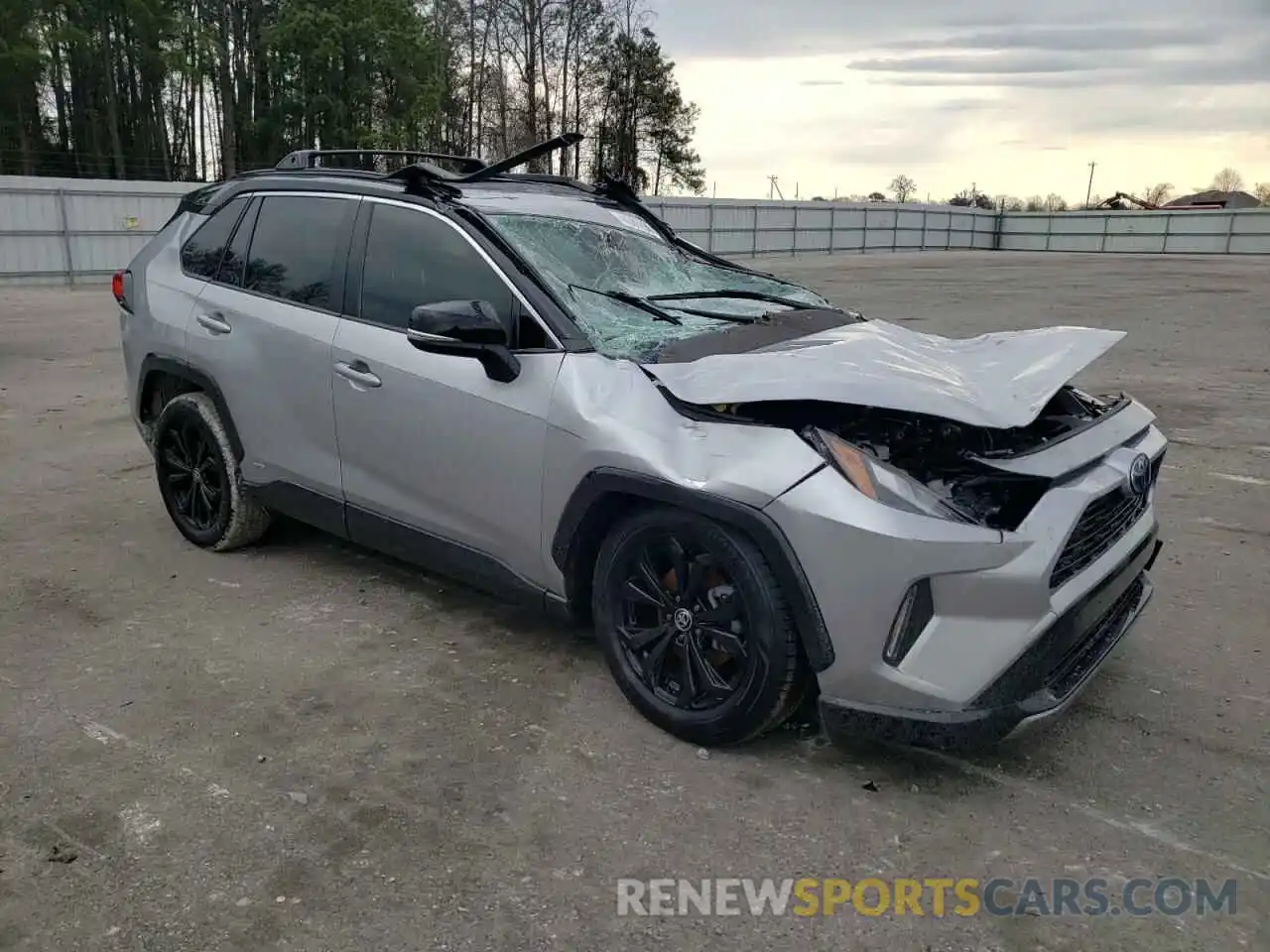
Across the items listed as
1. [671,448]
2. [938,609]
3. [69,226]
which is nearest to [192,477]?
[671,448]

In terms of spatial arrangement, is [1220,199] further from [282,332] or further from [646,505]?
[646,505]

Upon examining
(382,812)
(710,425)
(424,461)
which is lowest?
(382,812)

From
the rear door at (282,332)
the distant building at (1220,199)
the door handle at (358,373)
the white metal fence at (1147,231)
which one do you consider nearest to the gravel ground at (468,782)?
the rear door at (282,332)

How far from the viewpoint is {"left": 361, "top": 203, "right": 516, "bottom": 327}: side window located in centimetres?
367

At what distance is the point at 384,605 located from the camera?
14.3 ft

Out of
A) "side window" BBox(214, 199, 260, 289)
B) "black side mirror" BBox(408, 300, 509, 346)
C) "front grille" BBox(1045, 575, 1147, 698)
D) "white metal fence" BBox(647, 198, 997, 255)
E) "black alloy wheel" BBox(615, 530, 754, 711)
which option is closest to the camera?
"front grille" BBox(1045, 575, 1147, 698)

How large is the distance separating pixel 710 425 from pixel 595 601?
74 centimetres

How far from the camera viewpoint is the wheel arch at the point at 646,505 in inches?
111

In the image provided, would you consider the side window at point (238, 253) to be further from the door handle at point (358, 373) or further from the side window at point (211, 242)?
the door handle at point (358, 373)

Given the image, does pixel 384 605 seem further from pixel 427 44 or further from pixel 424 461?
pixel 427 44

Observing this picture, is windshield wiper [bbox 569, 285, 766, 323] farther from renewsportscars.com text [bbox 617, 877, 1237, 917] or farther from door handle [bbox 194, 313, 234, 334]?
renewsportscars.com text [bbox 617, 877, 1237, 917]

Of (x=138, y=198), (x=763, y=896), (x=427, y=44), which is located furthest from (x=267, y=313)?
(x=427, y=44)

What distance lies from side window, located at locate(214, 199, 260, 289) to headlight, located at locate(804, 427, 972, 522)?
3.03 meters

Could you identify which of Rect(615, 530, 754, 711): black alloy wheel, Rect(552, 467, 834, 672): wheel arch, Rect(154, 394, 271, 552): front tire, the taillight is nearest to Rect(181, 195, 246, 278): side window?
the taillight
